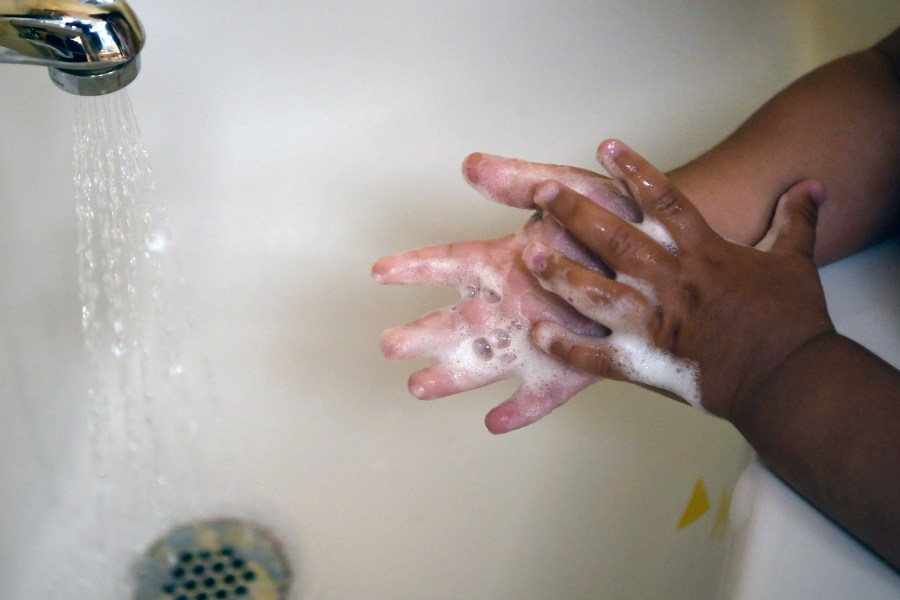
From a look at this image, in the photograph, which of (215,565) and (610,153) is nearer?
(610,153)

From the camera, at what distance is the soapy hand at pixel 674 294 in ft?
1.48

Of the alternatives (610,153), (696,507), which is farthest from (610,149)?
(696,507)

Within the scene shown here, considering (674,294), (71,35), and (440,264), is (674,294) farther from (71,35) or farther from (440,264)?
(71,35)

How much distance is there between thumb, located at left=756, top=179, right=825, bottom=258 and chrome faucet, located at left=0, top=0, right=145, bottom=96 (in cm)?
38

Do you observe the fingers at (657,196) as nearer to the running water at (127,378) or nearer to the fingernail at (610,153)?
the fingernail at (610,153)

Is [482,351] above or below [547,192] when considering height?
below

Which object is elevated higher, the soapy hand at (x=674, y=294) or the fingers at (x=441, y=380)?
the soapy hand at (x=674, y=294)

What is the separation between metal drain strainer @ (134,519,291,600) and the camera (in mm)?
717

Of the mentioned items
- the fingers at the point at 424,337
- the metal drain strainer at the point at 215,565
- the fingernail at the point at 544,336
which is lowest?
the metal drain strainer at the point at 215,565

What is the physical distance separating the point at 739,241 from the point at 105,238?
568 mm

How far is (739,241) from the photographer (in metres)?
0.55

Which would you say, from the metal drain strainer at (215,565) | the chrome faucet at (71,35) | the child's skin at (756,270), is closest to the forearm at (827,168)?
the child's skin at (756,270)

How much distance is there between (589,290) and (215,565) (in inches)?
17.7

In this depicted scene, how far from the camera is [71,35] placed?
15.7 inches
